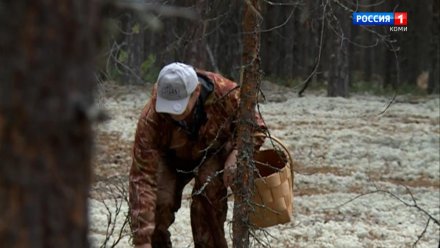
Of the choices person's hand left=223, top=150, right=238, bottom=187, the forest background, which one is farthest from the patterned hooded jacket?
the forest background

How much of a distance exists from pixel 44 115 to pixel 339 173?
429 inches

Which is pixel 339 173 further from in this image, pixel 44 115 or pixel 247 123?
pixel 44 115

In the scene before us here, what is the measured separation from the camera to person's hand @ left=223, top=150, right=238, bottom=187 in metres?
5.35

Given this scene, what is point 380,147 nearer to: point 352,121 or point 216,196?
point 352,121

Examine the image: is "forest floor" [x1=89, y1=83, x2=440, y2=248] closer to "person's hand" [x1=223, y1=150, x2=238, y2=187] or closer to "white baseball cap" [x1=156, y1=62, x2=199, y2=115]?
"white baseball cap" [x1=156, y1=62, x2=199, y2=115]

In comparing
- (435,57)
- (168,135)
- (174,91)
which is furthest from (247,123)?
(435,57)

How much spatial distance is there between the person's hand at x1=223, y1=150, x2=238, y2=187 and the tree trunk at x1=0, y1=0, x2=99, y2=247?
3522 millimetres

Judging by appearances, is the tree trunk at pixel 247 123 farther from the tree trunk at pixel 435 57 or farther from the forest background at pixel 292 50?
the tree trunk at pixel 435 57

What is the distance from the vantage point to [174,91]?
5289mm

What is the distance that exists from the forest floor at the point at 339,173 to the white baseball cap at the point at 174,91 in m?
0.35

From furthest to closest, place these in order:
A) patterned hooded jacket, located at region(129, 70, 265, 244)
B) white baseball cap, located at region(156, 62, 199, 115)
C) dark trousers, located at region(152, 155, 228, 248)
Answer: dark trousers, located at region(152, 155, 228, 248)
patterned hooded jacket, located at region(129, 70, 265, 244)
white baseball cap, located at region(156, 62, 199, 115)

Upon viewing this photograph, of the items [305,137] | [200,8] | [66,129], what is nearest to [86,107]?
[66,129]

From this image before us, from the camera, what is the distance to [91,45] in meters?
1.81

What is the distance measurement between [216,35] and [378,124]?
1162 cm
